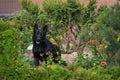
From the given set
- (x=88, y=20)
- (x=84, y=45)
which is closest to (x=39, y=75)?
(x=84, y=45)

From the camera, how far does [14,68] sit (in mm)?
6590

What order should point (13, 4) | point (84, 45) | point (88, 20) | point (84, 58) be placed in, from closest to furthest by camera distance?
point (84, 58)
point (84, 45)
point (88, 20)
point (13, 4)

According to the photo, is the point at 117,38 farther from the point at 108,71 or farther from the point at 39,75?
the point at 39,75

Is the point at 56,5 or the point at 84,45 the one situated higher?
the point at 56,5

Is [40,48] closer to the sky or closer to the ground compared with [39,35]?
closer to the ground

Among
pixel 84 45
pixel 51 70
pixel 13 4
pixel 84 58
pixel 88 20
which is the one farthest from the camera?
pixel 13 4

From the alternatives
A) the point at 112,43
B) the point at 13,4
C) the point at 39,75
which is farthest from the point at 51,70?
the point at 13,4

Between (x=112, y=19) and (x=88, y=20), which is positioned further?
(x=88, y=20)

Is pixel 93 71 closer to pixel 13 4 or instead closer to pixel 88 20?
pixel 88 20

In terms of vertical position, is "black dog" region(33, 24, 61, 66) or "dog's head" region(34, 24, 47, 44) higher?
"dog's head" region(34, 24, 47, 44)

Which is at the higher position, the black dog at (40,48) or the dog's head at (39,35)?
the dog's head at (39,35)

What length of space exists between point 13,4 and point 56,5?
26.9 feet

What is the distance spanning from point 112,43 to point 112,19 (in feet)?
1.21

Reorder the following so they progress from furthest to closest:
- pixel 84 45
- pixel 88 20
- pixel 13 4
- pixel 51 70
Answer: pixel 13 4, pixel 88 20, pixel 84 45, pixel 51 70
